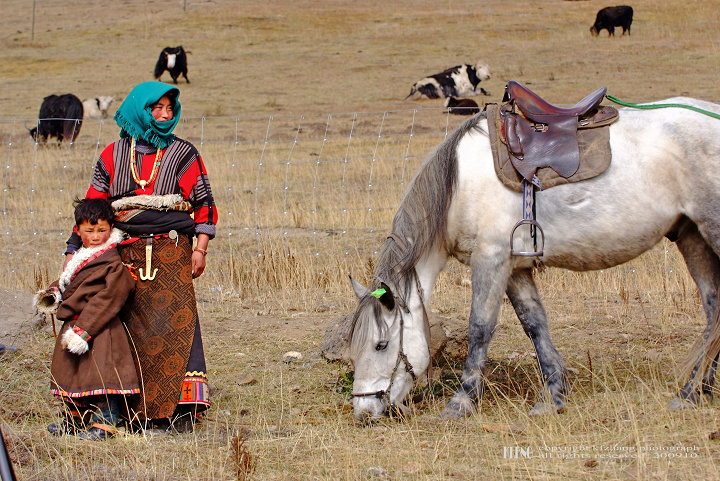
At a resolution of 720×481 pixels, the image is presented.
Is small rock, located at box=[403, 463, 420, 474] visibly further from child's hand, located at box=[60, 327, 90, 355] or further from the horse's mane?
child's hand, located at box=[60, 327, 90, 355]

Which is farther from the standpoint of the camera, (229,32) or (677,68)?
(229,32)

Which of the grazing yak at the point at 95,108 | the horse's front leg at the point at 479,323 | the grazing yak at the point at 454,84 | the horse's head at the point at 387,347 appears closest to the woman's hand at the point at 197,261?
the horse's head at the point at 387,347

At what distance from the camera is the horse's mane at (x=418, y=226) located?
410 centimetres

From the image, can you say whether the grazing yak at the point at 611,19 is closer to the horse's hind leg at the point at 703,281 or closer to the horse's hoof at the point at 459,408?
the horse's hind leg at the point at 703,281

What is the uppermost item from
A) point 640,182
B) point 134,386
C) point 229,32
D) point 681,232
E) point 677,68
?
point 229,32

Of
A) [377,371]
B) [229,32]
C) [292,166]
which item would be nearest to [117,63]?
[229,32]

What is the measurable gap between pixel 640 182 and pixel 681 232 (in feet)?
1.50

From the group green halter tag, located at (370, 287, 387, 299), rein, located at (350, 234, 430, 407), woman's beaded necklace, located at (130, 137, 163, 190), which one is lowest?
rein, located at (350, 234, 430, 407)

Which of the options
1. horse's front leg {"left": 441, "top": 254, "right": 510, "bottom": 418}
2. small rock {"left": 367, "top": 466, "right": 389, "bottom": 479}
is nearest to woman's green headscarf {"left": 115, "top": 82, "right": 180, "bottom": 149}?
horse's front leg {"left": 441, "top": 254, "right": 510, "bottom": 418}

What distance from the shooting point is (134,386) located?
153 inches

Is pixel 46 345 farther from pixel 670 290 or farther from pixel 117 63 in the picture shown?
pixel 117 63

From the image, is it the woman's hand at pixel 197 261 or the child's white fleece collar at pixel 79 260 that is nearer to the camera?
the child's white fleece collar at pixel 79 260

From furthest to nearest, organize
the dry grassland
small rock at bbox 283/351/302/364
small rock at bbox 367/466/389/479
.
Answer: small rock at bbox 283/351/302/364
the dry grassland
small rock at bbox 367/466/389/479

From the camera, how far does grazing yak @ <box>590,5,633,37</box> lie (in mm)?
31275
